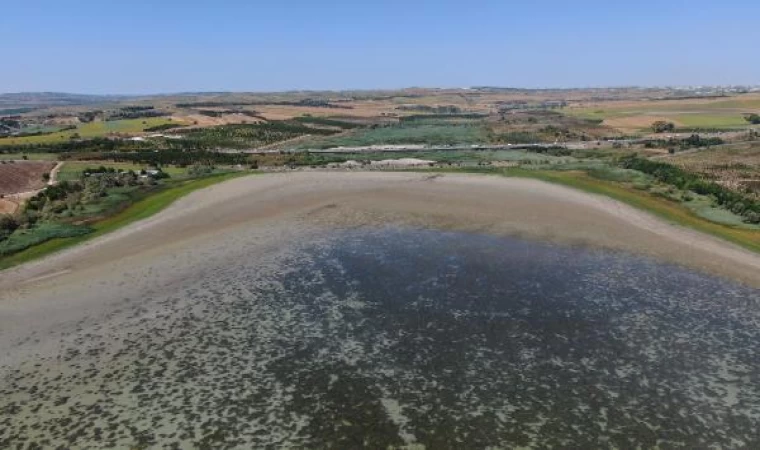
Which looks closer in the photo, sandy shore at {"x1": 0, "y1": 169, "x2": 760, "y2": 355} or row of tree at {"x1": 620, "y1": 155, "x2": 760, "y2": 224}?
sandy shore at {"x1": 0, "y1": 169, "x2": 760, "y2": 355}

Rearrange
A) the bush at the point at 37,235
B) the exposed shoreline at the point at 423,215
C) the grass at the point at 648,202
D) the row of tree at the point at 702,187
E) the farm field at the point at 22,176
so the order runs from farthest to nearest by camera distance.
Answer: the farm field at the point at 22,176 → the row of tree at the point at 702,187 → the grass at the point at 648,202 → the bush at the point at 37,235 → the exposed shoreline at the point at 423,215

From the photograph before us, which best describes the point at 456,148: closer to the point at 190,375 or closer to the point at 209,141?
the point at 209,141

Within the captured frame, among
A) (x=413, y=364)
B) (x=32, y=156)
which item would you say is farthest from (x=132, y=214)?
(x=32, y=156)

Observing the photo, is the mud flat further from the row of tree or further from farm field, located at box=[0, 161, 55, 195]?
farm field, located at box=[0, 161, 55, 195]

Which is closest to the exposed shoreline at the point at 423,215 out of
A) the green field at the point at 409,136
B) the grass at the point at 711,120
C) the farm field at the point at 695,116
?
the green field at the point at 409,136

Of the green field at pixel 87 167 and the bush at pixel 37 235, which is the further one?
the green field at pixel 87 167

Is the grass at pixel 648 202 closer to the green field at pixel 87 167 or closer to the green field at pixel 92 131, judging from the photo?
the green field at pixel 87 167

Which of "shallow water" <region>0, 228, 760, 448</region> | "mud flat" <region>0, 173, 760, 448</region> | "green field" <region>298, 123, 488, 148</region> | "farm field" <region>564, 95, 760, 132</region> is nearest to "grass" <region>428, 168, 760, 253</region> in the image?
"mud flat" <region>0, 173, 760, 448</region>
